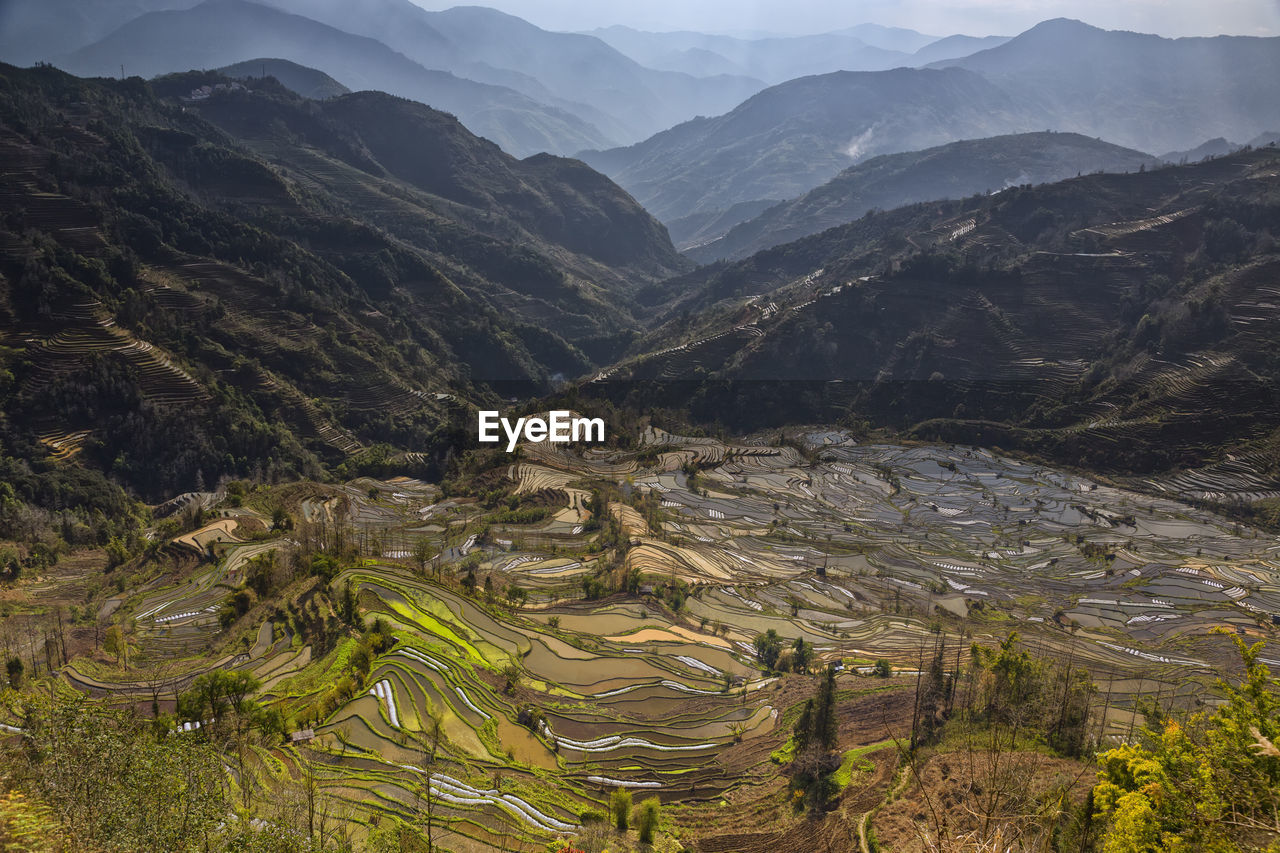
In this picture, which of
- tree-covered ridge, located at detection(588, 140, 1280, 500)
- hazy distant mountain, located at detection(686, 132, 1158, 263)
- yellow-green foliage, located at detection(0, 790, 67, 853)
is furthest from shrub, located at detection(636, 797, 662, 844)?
hazy distant mountain, located at detection(686, 132, 1158, 263)

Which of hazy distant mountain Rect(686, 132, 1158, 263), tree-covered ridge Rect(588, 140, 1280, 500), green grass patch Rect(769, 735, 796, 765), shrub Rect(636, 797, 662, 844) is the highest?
hazy distant mountain Rect(686, 132, 1158, 263)

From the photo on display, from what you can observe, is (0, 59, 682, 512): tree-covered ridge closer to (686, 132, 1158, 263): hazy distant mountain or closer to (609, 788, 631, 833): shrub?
(609, 788, 631, 833): shrub

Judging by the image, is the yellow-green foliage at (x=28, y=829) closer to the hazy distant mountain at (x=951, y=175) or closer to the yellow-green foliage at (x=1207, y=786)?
the yellow-green foliage at (x=1207, y=786)

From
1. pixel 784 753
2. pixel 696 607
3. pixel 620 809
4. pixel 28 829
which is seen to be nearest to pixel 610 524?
pixel 696 607

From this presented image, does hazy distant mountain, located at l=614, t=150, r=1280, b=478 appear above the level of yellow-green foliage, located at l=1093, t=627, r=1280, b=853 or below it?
above

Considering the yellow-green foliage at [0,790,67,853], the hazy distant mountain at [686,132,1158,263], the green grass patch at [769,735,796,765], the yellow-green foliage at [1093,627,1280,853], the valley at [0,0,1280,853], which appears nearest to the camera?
the yellow-green foliage at [1093,627,1280,853]

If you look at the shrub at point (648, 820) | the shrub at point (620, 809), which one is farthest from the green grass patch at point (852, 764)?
the shrub at point (620, 809)
